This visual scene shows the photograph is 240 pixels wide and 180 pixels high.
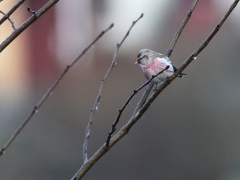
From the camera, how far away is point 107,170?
6602mm

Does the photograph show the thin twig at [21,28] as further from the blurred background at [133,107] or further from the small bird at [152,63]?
the blurred background at [133,107]

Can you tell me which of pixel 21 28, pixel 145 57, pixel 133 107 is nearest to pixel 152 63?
pixel 145 57

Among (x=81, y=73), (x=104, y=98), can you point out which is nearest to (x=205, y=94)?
(x=104, y=98)

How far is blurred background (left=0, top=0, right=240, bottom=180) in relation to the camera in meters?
6.30

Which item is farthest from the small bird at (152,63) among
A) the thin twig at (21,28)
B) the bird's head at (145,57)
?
the thin twig at (21,28)

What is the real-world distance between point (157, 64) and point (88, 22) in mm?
4718

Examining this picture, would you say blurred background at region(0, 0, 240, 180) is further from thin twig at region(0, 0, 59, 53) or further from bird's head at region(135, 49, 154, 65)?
thin twig at region(0, 0, 59, 53)

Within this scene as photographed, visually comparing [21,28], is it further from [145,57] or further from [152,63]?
[145,57]

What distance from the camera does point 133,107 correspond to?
6.28 metres

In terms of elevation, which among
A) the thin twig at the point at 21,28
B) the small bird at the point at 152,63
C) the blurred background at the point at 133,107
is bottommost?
the thin twig at the point at 21,28

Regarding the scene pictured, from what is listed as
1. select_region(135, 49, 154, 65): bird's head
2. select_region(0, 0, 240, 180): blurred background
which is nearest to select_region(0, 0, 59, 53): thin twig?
select_region(135, 49, 154, 65): bird's head

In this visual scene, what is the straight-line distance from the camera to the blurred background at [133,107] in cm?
630

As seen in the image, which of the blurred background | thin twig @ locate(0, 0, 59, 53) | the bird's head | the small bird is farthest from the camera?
the blurred background

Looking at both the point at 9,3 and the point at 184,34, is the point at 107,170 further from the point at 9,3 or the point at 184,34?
the point at 9,3
